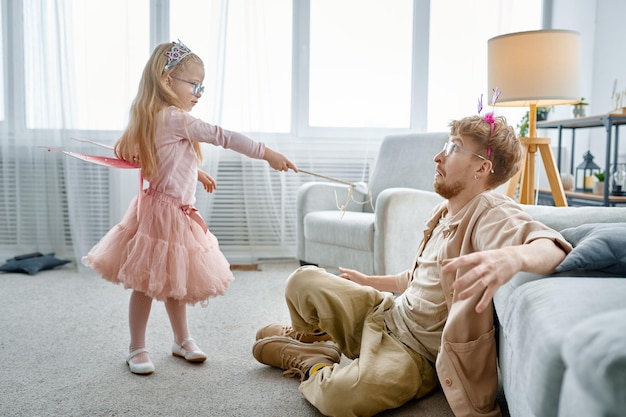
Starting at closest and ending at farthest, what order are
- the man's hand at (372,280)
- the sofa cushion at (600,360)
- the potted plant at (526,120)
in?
the sofa cushion at (600,360), the man's hand at (372,280), the potted plant at (526,120)

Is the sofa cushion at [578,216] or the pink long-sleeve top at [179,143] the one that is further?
the pink long-sleeve top at [179,143]

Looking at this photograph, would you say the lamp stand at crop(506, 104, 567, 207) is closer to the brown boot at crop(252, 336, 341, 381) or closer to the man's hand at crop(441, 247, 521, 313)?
the brown boot at crop(252, 336, 341, 381)

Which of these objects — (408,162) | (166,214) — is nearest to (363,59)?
(408,162)

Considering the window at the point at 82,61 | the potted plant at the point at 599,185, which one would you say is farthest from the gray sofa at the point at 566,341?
the window at the point at 82,61

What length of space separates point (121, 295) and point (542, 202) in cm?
264

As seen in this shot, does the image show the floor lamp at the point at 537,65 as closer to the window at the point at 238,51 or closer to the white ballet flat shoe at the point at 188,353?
the window at the point at 238,51

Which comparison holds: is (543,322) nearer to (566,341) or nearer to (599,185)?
(566,341)

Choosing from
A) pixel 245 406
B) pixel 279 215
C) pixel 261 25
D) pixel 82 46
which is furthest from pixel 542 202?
pixel 82 46

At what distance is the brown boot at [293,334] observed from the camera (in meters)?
1.90

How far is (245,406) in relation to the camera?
5.27ft

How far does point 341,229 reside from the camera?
9.66 ft

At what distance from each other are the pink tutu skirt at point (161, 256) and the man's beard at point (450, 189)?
0.81 metres

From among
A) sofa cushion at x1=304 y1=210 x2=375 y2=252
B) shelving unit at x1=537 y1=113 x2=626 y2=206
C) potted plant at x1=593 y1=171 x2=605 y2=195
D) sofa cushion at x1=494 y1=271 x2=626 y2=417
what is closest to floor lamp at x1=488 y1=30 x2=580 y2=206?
shelving unit at x1=537 y1=113 x2=626 y2=206

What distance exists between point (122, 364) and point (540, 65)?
7.25ft
